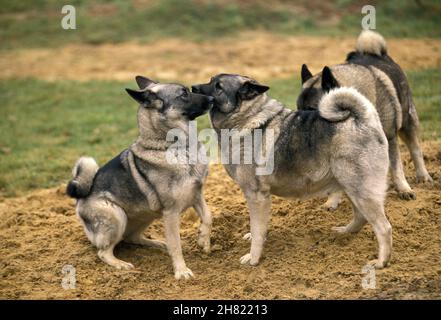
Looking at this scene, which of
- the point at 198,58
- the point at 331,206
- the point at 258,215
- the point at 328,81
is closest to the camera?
the point at 258,215

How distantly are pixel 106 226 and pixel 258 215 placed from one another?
68.1 inches

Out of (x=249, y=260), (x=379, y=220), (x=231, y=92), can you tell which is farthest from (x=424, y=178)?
(x=231, y=92)

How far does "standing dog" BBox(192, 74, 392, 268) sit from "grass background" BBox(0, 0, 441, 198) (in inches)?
165

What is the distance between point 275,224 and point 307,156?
1.56 m

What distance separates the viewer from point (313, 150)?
19.7 ft

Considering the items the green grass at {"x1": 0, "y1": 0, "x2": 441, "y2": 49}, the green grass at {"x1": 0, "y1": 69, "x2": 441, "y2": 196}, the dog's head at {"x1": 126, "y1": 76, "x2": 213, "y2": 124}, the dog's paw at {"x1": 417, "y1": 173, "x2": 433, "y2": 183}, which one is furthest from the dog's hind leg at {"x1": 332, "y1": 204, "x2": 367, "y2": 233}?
the green grass at {"x1": 0, "y1": 0, "x2": 441, "y2": 49}

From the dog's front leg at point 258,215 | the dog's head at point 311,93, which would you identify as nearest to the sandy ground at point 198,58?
the dog's head at point 311,93

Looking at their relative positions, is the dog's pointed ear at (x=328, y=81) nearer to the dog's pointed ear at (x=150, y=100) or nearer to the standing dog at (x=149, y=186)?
the standing dog at (x=149, y=186)

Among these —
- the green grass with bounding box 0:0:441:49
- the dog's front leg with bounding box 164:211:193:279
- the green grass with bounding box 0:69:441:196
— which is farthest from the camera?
the green grass with bounding box 0:0:441:49

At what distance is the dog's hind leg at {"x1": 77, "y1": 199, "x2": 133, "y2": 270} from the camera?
21.9ft

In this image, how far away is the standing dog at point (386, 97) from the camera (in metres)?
7.34

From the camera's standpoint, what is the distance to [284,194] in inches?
251

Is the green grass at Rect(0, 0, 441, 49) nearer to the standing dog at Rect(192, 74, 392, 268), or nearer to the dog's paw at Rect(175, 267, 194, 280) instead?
the standing dog at Rect(192, 74, 392, 268)

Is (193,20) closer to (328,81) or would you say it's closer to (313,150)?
(328,81)
